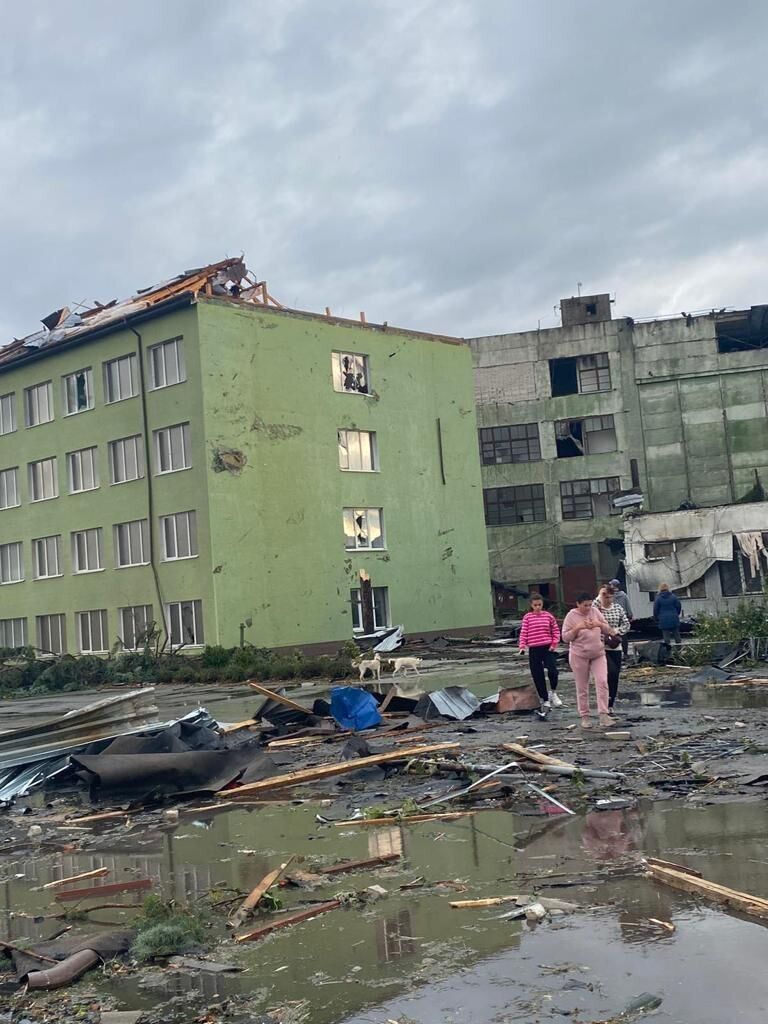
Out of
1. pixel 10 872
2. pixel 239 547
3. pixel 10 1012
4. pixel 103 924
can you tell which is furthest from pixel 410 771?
pixel 239 547

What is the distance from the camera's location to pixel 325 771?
11.1 metres

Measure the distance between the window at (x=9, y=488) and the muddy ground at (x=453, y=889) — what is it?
115 ft

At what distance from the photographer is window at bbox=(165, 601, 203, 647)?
37.0 m

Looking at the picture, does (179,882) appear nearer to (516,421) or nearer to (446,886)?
(446,886)

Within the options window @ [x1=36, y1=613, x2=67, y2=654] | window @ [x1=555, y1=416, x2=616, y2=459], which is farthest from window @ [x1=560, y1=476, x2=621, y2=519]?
window @ [x1=36, y1=613, x2=67, y2=654]

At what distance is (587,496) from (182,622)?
1015 inches

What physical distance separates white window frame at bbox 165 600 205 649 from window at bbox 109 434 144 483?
5.06 m

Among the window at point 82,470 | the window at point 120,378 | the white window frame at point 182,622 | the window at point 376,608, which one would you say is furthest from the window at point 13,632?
the window at point 376,608

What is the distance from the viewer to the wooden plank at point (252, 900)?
6309mm

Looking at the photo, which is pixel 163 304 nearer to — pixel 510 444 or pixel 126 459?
pixel 126 459

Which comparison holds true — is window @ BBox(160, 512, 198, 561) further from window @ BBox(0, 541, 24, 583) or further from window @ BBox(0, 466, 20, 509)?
window @ BBox(0, 466, 20, 509)

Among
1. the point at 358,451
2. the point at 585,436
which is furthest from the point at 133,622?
the point at 585,436

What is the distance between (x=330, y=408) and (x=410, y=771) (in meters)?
30.5

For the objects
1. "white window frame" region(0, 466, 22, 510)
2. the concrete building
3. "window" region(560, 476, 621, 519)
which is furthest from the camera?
"window" region(560, 476, 621, 519)
